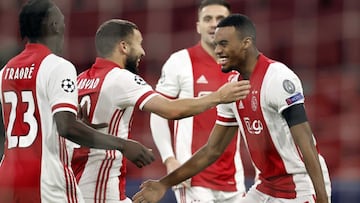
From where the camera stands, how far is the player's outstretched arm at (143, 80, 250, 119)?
17.3 feet

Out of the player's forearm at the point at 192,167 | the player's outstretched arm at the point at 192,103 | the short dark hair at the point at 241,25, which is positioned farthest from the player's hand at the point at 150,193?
the short dark hair at the point at 241,25

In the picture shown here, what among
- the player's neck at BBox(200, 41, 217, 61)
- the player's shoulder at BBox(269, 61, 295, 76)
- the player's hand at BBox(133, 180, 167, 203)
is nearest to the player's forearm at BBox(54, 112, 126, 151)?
the player's hand at BBox(133, 180, 167, 203)

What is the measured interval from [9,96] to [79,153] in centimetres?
77

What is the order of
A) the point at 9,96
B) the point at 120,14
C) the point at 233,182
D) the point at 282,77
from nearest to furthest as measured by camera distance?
the point at 9,96
the point at 282,77
the point at 233,182
the point at 120,14

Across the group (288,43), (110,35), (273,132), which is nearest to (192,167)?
(273,132)

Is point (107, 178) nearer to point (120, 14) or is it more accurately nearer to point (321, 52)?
point (120, 14)

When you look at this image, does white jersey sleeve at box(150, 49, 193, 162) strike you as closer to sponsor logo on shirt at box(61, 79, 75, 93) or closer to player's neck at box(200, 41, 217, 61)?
player's neck at box(200, 41, 217, 61)

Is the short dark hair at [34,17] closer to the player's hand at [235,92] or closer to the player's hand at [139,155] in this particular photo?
the player's hand at [139,155]

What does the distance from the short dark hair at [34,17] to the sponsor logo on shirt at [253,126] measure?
140cm

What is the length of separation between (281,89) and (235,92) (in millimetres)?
324

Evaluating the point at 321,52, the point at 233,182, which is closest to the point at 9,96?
the point at 233,182

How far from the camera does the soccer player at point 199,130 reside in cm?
702

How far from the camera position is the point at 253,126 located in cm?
568

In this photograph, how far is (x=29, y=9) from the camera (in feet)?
16.9
